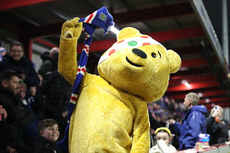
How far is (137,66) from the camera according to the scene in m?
1.48

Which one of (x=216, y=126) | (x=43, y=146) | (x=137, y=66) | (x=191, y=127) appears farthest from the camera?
(x=216, y=126)

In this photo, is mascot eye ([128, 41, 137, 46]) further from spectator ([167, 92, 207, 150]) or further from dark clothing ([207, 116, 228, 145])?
dark clothing ([207, 116, 228, 145])

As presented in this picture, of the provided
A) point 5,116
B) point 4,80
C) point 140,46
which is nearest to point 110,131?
point 140,46

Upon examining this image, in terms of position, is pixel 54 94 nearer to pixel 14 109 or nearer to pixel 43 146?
pixel 14 109

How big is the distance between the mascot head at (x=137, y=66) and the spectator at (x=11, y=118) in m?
0.91

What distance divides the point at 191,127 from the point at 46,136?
114 cm

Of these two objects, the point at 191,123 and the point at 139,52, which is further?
the point at 191,123

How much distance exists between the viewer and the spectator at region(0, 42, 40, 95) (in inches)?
118

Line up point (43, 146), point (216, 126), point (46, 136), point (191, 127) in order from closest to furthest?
point (43, 146)
point (46, 136)
point (191, 127)
point (216, 126)

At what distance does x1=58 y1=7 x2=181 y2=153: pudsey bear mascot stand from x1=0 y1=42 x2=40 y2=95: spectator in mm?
1485

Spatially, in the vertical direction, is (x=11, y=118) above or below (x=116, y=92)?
below

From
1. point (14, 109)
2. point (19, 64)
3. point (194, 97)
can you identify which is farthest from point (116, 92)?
point (19, 64)

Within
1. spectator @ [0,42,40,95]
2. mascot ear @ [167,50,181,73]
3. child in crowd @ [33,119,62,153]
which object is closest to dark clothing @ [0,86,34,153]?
child in crowd @ [33,119,62,153]

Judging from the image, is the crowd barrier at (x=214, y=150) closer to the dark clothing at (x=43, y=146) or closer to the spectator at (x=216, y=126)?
the spectator at (x=216, y=126)
